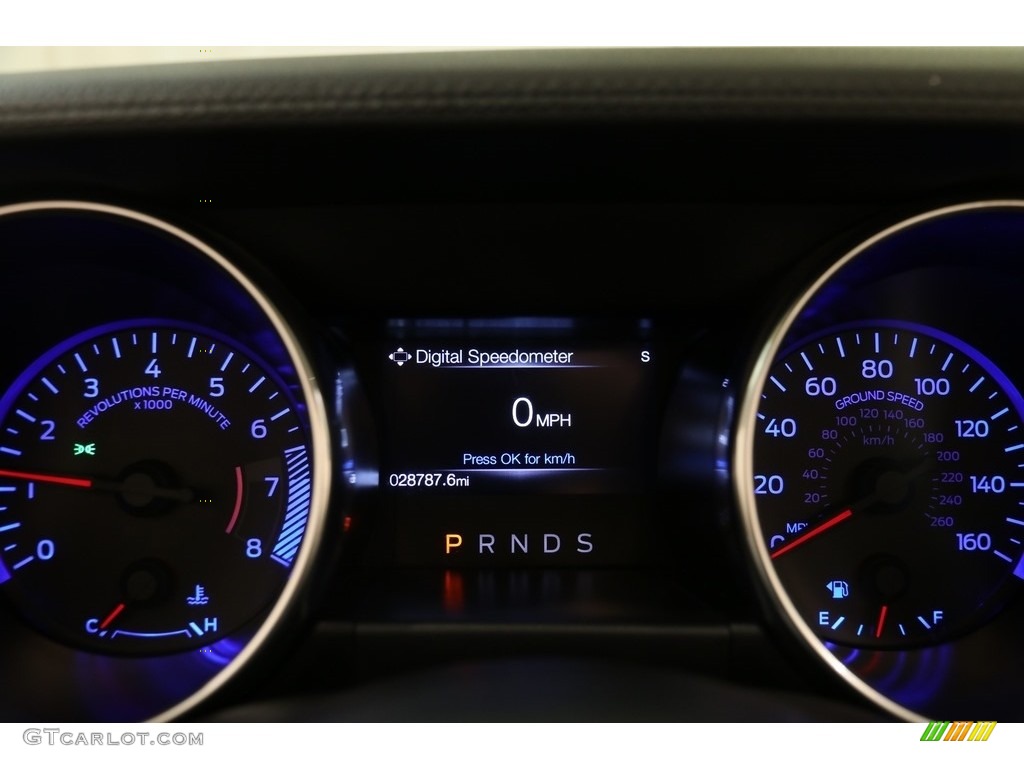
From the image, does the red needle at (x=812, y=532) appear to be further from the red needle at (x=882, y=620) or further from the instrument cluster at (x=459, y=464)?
the red needle at (x=882, y=620)

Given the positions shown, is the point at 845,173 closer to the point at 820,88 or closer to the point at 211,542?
the point at 820,88

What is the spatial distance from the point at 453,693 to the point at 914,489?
0.92m

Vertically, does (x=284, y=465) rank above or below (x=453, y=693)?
above

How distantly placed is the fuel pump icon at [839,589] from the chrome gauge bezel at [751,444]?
221mm

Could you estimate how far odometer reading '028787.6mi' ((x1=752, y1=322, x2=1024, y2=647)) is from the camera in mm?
1819

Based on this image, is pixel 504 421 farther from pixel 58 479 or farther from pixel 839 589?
pixel 58 479

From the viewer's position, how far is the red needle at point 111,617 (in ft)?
5.93

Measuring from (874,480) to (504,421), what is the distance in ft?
2.28

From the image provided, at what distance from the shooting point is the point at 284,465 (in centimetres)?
187

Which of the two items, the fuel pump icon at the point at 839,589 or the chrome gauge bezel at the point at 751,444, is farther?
the fuel pump icon at the point at 839,589

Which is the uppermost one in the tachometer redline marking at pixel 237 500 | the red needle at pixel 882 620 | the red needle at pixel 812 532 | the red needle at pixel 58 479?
the red needle at pixel 58 479

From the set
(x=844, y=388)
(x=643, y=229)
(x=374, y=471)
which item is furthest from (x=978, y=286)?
(x=374, y=471)
